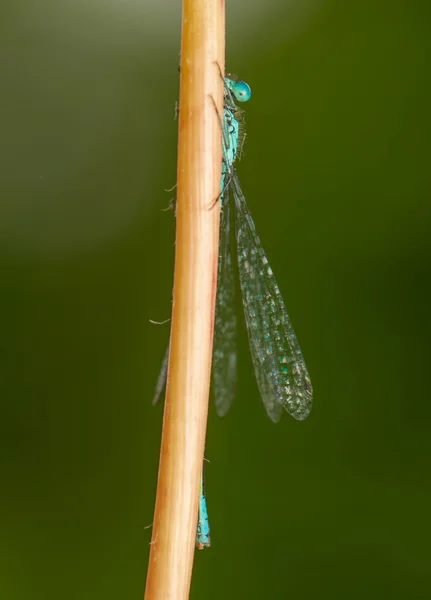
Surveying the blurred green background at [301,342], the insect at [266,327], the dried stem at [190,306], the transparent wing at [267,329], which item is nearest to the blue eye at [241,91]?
the insect at [266,327]

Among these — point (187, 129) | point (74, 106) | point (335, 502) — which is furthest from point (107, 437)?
point (187, 129)

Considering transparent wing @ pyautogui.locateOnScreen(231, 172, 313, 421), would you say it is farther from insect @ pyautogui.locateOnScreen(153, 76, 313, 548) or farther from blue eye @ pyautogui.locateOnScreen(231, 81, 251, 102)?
blue eye @ pyautogui.locateOnScreen(231, 81, 251, 102)

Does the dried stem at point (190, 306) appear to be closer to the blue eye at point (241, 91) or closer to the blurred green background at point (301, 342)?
the blue eye at point (241, 91)

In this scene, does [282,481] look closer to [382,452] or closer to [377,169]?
[382,452]

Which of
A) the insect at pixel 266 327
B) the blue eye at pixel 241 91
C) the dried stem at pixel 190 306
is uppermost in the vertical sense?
the blue eye at pixel 241 91

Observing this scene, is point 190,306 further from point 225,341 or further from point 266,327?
point 225,341

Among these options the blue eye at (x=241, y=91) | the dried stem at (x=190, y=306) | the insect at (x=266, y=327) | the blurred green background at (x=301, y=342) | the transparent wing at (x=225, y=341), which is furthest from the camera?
the blurred green background at (x=301, y=342)
